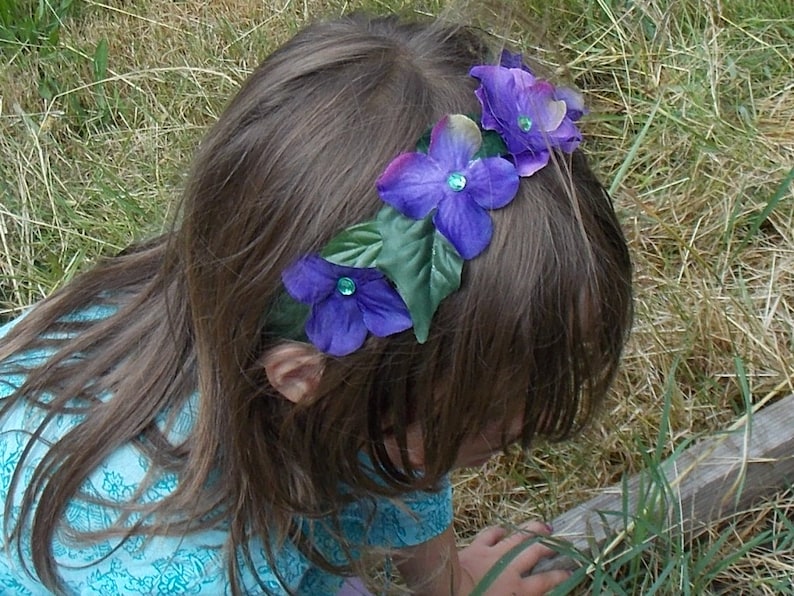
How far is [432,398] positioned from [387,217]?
19 cm

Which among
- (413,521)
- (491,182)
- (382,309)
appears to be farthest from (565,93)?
(413,521)

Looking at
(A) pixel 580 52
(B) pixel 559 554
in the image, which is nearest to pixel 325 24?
(B) pixel 559 554

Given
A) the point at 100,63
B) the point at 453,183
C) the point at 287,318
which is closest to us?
the point at 453,183

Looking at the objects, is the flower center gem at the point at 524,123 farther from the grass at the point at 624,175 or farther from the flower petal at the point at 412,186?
the grass at the point at 624,175

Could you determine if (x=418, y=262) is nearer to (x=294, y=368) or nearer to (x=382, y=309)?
(x=382, y=309)

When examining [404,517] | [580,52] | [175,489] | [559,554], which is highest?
[175,489]

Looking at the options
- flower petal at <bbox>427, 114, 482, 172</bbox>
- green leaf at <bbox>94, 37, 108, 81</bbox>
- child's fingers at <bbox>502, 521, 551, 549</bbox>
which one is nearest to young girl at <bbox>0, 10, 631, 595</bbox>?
flower petal at <bbox>427, 114, 482, 172</bbox>

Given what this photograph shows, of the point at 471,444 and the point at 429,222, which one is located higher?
the point at 429,222

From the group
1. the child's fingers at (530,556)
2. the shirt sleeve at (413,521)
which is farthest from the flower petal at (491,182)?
the child's fingers at (530,556)

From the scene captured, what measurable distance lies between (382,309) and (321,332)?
0.06 meters

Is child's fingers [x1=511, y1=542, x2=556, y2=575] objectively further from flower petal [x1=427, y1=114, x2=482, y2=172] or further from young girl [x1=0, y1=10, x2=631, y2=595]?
flower petal [x1=427, y1=114, x2=482, y2=172]

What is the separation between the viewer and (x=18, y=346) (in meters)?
1.25

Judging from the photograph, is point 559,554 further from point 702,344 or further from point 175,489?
point 175,489

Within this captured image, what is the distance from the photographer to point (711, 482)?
135cm
